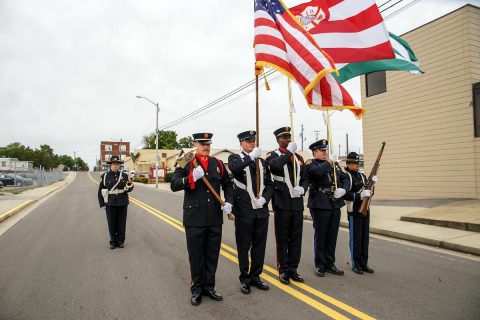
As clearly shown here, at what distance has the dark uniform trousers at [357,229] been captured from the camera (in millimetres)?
5242

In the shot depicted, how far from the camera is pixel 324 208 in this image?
519 centimetres

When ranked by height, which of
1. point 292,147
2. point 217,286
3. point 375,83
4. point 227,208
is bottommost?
point 217,286

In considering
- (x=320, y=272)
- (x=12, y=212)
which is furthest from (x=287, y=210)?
(x=12, y=212)

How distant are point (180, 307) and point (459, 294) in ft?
11.5

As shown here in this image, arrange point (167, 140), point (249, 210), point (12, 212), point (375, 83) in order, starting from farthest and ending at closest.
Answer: point (167, 140)
point (375, 83)
point (12, 212)
point (249, 210)

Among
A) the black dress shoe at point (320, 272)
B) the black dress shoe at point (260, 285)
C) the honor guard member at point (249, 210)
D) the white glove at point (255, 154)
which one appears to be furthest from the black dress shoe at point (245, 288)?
the white glove at point (255, 154)

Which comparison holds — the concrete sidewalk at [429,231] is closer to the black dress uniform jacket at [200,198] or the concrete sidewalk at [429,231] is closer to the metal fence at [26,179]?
the black dress uniform jacket at [200,198]

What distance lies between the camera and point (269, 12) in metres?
5.29

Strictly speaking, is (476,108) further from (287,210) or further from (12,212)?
(12,212)

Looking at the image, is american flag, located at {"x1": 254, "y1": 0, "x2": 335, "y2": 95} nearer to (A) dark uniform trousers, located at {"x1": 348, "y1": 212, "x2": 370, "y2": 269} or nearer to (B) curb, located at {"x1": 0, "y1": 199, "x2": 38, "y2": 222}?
(A) dark uniform trousers, located at {"x1": 348, "y1": 212, "x2": 370, "y2": 269}

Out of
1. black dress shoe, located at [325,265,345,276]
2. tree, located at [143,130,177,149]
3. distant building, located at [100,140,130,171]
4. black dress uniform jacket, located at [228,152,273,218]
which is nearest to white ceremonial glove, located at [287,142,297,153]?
black dress uniform jacket, located at [228,152,273,218]

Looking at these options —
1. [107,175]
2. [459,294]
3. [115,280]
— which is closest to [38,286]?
[115,280]

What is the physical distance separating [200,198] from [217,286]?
1.30 meters

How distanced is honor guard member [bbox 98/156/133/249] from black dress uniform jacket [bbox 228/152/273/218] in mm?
3730
